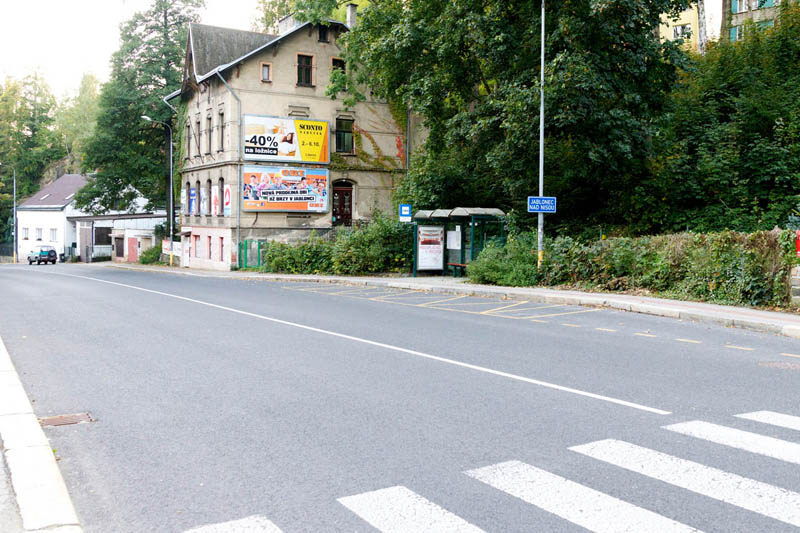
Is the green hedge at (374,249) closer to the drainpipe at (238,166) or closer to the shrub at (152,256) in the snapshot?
the drainpipe at (238,166)

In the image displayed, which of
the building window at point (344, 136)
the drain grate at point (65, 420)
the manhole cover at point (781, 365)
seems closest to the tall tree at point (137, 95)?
the building window at point (344, 136)

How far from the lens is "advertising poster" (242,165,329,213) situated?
39250 mm

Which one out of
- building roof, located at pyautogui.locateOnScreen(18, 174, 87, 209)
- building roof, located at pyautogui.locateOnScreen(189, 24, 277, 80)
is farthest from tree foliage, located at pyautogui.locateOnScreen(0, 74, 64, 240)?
building roof, located at pyautogui.locateOnScreen(189, 24, 277, 80)

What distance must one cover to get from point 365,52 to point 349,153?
1232 centimetres

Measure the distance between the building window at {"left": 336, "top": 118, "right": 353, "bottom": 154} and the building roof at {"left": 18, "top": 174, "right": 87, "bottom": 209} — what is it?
41.2 metres

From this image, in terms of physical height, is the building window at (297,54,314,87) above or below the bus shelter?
above

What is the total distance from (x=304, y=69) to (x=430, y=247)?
20.0m

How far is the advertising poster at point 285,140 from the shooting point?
39469 millimetres

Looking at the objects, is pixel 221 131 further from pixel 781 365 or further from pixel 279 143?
pixel 781 365

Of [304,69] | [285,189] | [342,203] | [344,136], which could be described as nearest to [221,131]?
[285,189]

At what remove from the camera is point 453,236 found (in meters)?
26.2

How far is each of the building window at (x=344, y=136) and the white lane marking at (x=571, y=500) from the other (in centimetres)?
3852

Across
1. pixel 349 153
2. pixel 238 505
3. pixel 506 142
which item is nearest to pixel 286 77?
pixel 349 153

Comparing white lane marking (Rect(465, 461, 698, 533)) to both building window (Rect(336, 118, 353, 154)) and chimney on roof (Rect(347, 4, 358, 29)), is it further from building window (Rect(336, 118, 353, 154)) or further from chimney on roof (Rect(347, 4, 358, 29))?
chimney on roof (Rect(347, 4, 358, 29))
